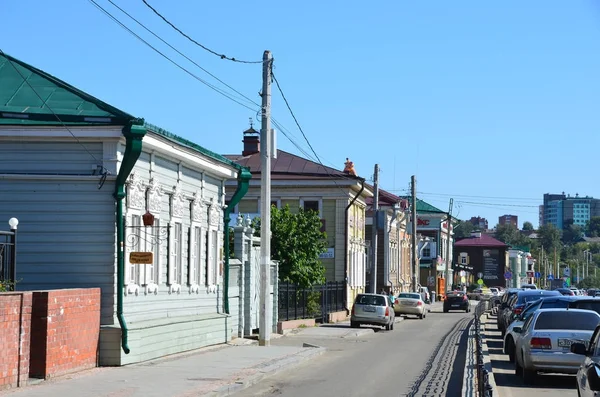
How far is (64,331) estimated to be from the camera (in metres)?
18.7

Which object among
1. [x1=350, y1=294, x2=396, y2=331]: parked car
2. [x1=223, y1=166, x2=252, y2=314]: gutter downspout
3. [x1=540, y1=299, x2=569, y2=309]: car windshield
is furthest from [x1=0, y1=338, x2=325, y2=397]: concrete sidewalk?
[x1=350, y1=294, x2=396, y2=331]: parked car

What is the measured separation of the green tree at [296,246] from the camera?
144 ft

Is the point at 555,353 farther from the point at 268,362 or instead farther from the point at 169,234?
the point at 169,234

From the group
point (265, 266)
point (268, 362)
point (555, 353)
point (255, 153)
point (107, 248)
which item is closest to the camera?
point (555, 353)

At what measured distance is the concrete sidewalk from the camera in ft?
54.9

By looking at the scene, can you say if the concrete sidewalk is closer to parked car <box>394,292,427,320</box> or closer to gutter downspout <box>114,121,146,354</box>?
gutter downspout <box>114,121,146,354</box>

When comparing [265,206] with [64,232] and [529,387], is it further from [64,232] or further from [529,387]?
[529,387]

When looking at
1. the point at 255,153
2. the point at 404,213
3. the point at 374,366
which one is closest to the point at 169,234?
the point at 374,366

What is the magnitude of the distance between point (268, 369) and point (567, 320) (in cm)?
622

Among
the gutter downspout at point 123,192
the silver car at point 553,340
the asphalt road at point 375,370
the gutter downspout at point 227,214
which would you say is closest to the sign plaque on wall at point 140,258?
the gutter downspout at point 123,192

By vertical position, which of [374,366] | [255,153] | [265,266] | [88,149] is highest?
[255,153]

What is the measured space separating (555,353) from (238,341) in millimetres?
12469

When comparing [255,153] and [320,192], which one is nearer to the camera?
[320,192]

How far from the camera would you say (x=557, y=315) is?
20234 millimetres
